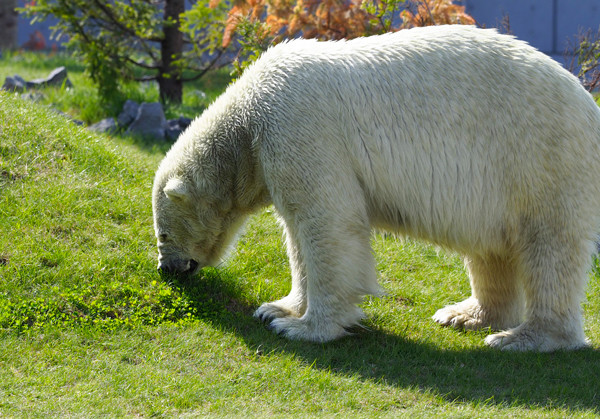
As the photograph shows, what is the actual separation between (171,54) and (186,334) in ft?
23.2

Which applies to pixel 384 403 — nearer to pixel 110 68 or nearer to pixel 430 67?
pixel 430 67

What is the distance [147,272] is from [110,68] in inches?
224

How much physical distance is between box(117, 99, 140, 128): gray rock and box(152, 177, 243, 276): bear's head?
4.96 metres

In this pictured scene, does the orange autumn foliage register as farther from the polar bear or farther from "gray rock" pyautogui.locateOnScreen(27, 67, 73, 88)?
"gray rock" pyautogui.locateOnScreen(27, 67, 73, 88)

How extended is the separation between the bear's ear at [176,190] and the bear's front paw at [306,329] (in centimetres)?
109

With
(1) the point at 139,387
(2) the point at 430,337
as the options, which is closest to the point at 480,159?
(2) the point at 430,337

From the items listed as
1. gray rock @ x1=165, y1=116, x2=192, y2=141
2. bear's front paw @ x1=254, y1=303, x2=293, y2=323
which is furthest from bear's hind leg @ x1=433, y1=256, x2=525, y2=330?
gray rock @ x1=165, y1=116, x2=192, y2=141

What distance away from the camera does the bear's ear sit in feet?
17.7

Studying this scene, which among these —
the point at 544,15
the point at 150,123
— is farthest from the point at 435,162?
the point at 544,15

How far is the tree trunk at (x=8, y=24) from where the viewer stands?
16406 mm

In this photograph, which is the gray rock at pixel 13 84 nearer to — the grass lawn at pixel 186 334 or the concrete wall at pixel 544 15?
the grass lawn at pixel 186 334

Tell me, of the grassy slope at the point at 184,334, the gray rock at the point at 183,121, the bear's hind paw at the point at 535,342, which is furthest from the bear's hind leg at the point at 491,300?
the gray rock at the point at 183,121

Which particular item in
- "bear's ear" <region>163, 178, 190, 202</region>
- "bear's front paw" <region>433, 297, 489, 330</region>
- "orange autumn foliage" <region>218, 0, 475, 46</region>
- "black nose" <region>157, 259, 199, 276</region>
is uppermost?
"orange autumn foliage" <region>218, 0, 475, 46</region>

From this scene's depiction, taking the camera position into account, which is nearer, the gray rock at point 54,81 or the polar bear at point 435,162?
the polar bear at point 435,162
